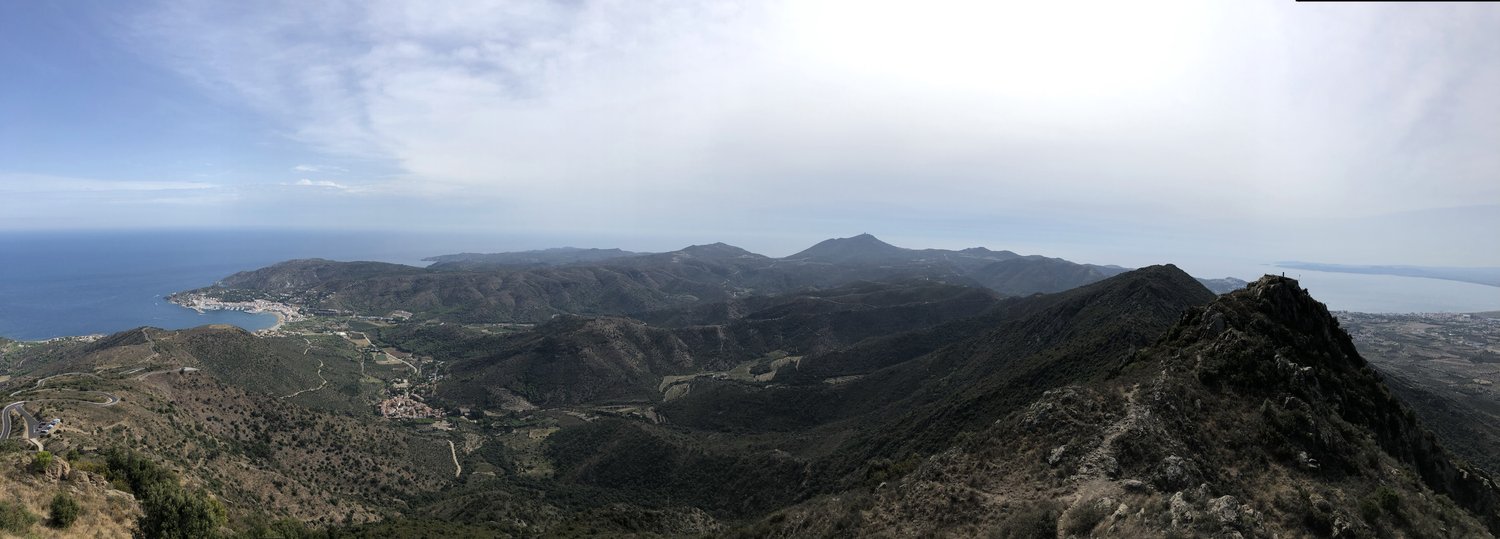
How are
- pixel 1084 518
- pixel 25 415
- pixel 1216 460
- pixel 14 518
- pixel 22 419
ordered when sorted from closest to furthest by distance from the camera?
pixel 1084 518 → pixel 14 518 → pixel 1216 460 → pixel 22 419 → pixel 25 415

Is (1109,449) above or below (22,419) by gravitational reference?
above

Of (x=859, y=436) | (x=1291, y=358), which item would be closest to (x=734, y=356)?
(x=859, y=436)

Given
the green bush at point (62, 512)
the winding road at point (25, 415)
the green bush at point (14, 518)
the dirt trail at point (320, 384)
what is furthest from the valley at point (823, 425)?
the green bush at point (14, 518)

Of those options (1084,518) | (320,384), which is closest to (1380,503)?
(1084,518)

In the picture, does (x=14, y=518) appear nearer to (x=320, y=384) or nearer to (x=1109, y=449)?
(x=1109, y=449)

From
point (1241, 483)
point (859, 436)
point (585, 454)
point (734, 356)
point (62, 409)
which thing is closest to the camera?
point (1241, 483)

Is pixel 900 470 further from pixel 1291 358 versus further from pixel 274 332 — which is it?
pixel 274 332
